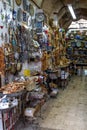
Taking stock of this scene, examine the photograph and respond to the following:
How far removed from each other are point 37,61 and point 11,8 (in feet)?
6.20

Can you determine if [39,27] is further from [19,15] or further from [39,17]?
[19,15]

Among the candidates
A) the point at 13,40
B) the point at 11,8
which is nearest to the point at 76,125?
the point at 13,40

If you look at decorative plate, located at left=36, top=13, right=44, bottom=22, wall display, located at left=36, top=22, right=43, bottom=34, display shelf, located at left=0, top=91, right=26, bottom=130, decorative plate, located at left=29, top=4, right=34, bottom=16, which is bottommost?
display shelf, located at left=0, top=91, right=26, bottom=130

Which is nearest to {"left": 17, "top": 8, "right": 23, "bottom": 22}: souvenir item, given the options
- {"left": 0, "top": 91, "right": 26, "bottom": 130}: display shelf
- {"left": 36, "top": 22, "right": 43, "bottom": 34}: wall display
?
{"left": 36, "top": 22, "right": 43, "bottom": 34}: wall display

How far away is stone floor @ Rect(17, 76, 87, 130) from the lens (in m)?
4.35

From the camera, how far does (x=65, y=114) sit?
509 centimetres

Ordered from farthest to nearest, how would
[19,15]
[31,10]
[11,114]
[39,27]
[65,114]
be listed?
[39,27]
[31,10]
[19,15]
[65,114]
[11,114]

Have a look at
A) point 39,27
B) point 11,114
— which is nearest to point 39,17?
point 39,27

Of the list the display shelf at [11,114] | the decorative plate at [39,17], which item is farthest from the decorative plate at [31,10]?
the display shelf at [11,114]

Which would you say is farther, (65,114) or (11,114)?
(65,114)

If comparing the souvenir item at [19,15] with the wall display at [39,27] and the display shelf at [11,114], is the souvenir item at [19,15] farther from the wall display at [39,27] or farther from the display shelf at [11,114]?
the display shelf at [11,114]

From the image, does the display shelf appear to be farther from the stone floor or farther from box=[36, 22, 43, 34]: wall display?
box=[36, 22, 43, 34]: wall display

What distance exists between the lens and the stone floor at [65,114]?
4.35 meters

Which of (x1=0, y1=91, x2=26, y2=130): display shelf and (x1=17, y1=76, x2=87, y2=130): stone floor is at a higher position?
(x1=0, y1=91, x2=26, y2=130): display shelf
